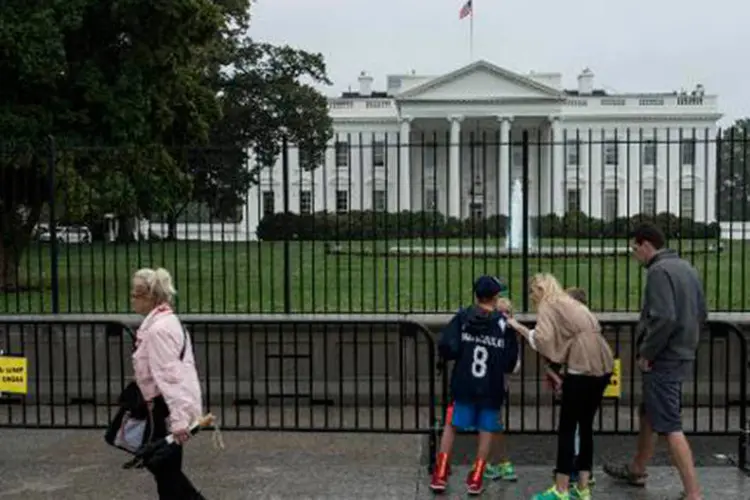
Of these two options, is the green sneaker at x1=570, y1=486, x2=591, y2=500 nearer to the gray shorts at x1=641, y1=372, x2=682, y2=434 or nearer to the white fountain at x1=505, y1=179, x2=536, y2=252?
the gray shorts at x1=641, y1=372, x2=682, y2=434

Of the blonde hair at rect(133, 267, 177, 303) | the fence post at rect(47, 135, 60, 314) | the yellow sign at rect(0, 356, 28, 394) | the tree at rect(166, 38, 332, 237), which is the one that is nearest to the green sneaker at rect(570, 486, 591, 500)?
the blonde hair at rect(133, 267, 177, 303)

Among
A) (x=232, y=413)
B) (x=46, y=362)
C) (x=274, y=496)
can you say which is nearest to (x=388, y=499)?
(x=274, y=496)

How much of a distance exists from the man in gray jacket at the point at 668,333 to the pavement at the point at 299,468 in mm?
619

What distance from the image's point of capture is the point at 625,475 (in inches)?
273

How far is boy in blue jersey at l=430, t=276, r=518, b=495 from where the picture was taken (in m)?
6.54

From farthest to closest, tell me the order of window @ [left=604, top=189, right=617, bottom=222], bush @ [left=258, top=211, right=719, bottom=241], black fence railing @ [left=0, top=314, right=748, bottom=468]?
window @ [left=604, top=189, right=617, bottom=222]
bush @ [left=258, top=211, right=719, bottom=241]
black fence railing @ [left=0, top=314, right=748, bottom=468]

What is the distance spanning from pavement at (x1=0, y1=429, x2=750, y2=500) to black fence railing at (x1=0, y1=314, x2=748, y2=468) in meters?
0.70

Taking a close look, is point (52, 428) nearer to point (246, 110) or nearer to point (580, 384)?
point (580, 384)

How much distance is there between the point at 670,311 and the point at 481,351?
133 centimetres

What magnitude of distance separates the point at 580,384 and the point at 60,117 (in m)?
12.1

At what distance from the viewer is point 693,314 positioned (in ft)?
20.6

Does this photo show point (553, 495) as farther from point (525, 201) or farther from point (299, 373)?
point (525, 201)

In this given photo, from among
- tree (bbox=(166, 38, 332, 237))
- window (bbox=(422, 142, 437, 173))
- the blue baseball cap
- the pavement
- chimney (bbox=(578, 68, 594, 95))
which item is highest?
chimney (bbox=(578, 68, 594, 95))

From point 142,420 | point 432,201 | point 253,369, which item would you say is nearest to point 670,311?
point 142,420
